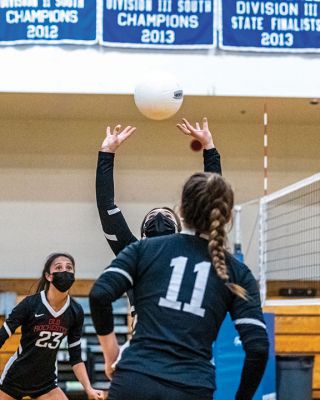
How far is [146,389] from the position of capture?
104 inches

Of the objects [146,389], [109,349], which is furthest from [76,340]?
[146,389]

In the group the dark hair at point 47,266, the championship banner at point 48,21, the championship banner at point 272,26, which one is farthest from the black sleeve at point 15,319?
the championship banner at point 272,26

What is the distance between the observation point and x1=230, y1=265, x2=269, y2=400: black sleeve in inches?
111

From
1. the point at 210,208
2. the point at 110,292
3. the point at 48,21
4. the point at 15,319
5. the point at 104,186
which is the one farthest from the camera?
the point at 48,21

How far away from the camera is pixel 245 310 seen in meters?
2.84

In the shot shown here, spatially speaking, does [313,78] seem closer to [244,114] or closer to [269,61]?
[269,61]

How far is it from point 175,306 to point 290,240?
9.81 meters

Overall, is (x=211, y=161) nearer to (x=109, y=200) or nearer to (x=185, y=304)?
(x=109, y=200)

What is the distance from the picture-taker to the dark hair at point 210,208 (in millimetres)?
2867

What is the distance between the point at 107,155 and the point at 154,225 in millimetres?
437

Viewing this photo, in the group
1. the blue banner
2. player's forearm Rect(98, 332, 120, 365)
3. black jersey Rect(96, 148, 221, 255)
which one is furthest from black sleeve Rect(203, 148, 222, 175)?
the blue banner

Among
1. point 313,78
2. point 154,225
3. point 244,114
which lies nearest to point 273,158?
point 244,114

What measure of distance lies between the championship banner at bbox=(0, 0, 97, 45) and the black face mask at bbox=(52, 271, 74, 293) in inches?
198

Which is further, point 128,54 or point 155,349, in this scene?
point 128,54
